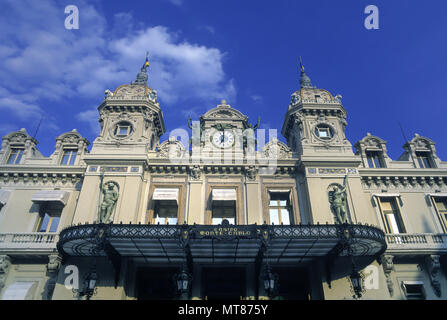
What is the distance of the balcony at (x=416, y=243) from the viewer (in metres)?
18.8

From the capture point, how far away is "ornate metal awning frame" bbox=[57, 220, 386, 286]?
15.6 m

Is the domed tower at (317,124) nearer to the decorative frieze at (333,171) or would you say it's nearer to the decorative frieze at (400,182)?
the decorative frieze at (333,171)

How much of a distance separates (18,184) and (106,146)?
639cm

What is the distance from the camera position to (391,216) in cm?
2103

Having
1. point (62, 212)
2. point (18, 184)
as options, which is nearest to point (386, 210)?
point (62, 212)

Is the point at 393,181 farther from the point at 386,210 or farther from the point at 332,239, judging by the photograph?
the point at 332,239

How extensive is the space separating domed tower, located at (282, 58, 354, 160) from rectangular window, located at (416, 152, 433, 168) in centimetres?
573

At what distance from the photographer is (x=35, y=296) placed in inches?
701

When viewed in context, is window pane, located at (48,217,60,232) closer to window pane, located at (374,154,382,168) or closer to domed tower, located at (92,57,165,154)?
domed tower, located at (92,57,165,154)

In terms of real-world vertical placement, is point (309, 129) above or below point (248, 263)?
above

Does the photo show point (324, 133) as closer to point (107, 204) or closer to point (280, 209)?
point (280, 209)

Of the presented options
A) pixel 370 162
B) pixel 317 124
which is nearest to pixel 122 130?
pixel 317 124

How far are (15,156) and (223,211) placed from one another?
15.9 metres

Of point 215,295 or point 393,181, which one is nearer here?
point 215,295
